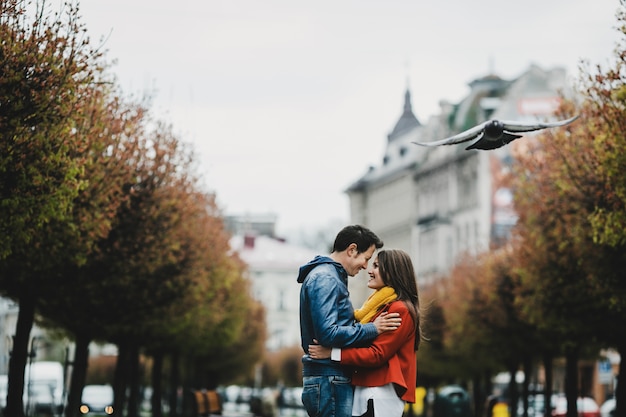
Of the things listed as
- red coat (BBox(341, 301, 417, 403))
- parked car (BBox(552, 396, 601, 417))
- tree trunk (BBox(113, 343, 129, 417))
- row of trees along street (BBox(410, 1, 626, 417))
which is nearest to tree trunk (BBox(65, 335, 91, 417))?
tree trunk (BBox(113, 343, 129, 417))

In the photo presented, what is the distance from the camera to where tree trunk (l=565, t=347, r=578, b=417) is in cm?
3728

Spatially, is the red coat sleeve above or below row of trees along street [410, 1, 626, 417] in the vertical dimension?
below

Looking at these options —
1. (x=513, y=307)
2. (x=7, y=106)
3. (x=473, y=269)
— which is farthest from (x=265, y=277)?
(x=7, y=106)

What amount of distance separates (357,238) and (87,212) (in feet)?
54.0

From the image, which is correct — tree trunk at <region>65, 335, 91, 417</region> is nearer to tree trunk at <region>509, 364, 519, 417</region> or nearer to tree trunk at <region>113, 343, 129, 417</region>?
tree trunk at <region>113, 343, 129, 417</region>

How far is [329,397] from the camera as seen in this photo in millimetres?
11125

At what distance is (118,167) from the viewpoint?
94.1 feet

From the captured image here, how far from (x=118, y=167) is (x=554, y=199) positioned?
1014cm

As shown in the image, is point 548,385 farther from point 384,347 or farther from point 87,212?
point 384,347

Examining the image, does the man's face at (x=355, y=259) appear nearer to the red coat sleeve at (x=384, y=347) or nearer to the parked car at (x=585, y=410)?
the red coat sleeve at (x=384, y=347)

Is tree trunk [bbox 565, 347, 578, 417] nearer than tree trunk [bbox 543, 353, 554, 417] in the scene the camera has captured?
Yes

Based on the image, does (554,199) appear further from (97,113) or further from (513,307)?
(513,307)

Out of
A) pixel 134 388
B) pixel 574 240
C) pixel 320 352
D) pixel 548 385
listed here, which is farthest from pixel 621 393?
pixel 320 352

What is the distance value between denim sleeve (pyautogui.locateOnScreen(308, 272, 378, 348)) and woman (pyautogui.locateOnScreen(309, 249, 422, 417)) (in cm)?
7
